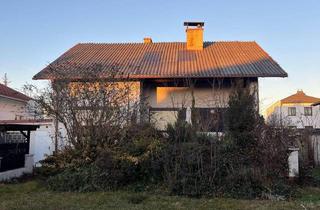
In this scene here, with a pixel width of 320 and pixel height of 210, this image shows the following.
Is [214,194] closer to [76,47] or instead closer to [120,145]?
[120,145]

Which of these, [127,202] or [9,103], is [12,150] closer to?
[127,202]

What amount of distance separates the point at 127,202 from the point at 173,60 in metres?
11.4

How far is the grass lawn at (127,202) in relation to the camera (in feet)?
25.5

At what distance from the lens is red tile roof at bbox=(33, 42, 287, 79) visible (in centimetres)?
1630

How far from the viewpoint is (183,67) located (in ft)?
57.0

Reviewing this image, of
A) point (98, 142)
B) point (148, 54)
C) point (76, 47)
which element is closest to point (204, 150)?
point (98, 142)

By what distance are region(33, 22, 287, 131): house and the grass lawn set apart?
5031 mm

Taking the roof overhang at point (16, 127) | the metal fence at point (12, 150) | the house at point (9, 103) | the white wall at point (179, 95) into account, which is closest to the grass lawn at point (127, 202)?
the metal fence at point (12, 150)

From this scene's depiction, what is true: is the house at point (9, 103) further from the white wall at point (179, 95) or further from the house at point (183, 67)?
the white wall at point (179, 95)

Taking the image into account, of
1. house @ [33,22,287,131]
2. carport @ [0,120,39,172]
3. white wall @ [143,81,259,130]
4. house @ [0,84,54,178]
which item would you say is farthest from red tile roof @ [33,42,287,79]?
carport @ [0,120,39,172]

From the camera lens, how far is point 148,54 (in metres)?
19.8

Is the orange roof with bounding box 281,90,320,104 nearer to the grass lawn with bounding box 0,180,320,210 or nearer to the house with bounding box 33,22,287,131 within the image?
the house with bounding box 33,22,287,131

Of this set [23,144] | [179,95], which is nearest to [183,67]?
[179,95]

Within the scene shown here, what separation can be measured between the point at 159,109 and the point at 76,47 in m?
7.91
